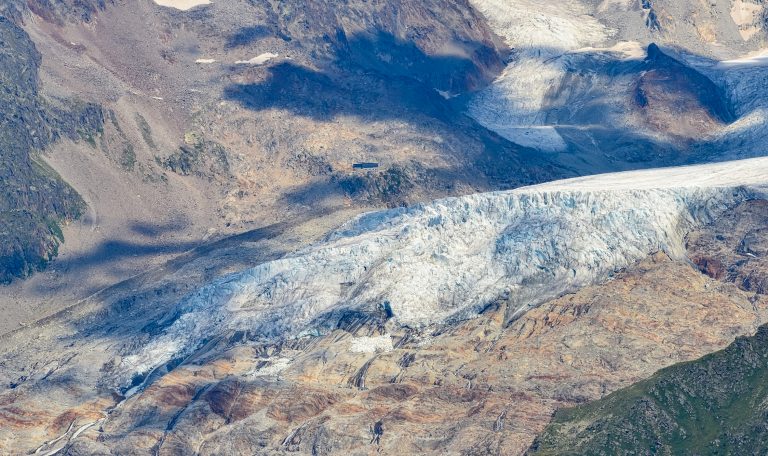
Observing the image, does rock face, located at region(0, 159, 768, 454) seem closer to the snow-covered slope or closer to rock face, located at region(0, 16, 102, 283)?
the snow-covered slope

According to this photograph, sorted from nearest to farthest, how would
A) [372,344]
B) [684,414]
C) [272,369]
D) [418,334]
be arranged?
[684,414] → [272,369] → [372,344] → [418,334]

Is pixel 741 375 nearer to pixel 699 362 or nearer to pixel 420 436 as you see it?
pixel 699 362

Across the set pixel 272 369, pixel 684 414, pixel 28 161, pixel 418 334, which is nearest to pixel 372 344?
pixel 418 334

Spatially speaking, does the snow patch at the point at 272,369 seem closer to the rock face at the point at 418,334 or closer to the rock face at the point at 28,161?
the rock face at the point at 418,334

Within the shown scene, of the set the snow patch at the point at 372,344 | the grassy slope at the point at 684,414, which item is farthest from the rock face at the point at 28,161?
the grassy slope at the point at 684,414

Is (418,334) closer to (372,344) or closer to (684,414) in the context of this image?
(372,344)

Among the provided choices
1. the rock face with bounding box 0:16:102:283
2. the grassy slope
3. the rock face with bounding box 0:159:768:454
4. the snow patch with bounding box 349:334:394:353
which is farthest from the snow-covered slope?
the rock face with bounding box 0:16:102:283
